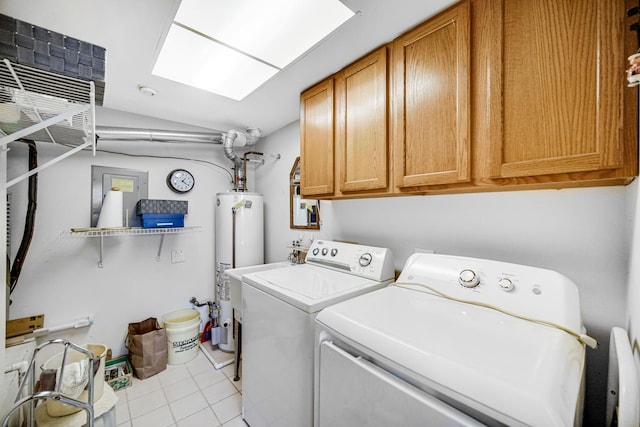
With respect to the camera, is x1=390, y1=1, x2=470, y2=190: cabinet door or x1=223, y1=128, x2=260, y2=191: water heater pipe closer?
x1=390, y1=1, x2=470, y2=190: cabinet door

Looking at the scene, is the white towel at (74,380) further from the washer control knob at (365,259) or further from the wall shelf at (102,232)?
the washer control knob at (365,259)

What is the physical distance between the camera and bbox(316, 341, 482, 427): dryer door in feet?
2.10

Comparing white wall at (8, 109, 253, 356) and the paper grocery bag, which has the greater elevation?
white wall at (8, 109, 253, 356)

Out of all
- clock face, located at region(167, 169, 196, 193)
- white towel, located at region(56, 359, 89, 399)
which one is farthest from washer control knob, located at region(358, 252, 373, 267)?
clock face, located at region(167, 169, 196, 193)

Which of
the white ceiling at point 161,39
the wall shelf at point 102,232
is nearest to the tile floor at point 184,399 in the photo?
the wall shelf at point 102,232

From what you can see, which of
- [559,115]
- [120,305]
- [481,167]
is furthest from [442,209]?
[120,305]

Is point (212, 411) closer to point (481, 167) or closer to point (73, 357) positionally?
point (73, 357)

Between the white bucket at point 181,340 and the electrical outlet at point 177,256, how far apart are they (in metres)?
0.59

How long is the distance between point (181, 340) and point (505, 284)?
2705 mm

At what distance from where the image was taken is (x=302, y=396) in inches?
46.3

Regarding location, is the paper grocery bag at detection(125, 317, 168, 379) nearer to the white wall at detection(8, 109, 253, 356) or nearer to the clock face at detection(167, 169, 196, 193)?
the white wall at detection(8, 109, 253, 356)

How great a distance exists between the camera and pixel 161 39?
1.38 m

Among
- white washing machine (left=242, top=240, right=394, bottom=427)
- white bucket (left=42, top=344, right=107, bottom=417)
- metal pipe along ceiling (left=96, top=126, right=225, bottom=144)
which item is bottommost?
white bucket (left=42, top=344, right=107, bottom=417)

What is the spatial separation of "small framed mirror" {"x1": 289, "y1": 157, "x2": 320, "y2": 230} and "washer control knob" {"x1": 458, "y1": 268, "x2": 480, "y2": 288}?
1.37 metres
